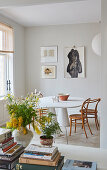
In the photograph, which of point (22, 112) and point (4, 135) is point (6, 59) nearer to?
point (22, 112)

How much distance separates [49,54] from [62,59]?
0.42 meters

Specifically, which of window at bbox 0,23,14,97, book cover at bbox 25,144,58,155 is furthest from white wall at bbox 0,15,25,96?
book cover at bbox 25,144,58,155

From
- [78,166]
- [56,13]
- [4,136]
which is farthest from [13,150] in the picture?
[56,13]

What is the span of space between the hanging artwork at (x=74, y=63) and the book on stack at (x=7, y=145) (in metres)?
4.68

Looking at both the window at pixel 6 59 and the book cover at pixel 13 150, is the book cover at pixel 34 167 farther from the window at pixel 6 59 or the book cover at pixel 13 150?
the window at pixel 6 59

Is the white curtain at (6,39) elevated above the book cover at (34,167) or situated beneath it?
elevated above

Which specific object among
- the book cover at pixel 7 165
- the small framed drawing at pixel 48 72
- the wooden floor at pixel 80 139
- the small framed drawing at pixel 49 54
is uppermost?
the small framed drawing at pixel 49 54

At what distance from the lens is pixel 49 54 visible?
634cm

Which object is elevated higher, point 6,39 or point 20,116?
point 6,39

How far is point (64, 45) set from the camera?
20.4 ft

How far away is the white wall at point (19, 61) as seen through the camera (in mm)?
5918

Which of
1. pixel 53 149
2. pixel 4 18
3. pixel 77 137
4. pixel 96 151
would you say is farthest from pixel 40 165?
pixel 4 18

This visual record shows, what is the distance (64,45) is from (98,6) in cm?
189

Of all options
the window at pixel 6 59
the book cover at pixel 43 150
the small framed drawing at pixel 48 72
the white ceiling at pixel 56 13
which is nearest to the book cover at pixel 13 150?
the book cover at pixel 43 150
